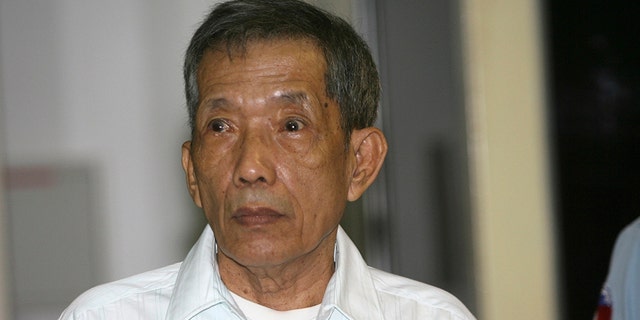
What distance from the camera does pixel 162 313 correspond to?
1761 millimetres

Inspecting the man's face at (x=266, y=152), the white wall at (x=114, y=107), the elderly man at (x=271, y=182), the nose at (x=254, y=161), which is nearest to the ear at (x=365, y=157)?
the elderly man at (x=271, y=182)

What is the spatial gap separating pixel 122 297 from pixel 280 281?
30 centimetres

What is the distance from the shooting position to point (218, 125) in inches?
69.1

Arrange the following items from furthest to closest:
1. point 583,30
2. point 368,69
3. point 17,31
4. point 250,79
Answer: point 583,30 < point 17,31 < point 368,69 < point 250,79

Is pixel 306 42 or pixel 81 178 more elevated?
pixel 306 42

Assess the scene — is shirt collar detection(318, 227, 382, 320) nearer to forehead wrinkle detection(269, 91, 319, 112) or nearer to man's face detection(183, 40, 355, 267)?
man's face detection(183, 40, 355, 267)

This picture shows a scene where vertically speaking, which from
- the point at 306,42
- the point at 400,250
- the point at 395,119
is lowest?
the point at 400,250

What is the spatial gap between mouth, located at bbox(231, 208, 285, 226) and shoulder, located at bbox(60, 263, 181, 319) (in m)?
0.23

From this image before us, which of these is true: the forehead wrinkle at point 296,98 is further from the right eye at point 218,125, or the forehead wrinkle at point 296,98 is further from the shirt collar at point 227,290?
the shirt collar at point 227,290

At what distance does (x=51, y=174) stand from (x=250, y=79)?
5.99 feet

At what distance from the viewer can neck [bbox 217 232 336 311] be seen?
5.90 feet

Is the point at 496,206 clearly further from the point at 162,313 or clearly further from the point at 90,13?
the point at 162,313

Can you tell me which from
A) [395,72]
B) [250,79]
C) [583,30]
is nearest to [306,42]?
[250,79]

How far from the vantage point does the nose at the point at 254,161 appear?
1.68 meters
